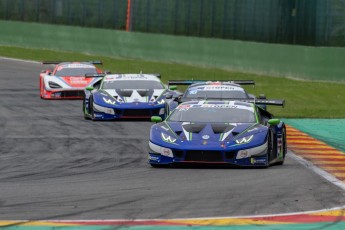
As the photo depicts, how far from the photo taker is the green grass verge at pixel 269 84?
105 feet

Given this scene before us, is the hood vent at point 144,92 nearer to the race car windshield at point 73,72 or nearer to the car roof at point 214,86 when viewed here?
the car roof at point 214,86

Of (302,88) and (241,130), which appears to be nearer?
(241,130)

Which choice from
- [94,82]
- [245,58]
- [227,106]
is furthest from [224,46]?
[227,106]

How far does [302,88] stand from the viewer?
39219 millimetres

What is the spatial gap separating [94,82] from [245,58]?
15.1 m

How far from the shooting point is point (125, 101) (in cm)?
2755

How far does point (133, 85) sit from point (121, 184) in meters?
12.9

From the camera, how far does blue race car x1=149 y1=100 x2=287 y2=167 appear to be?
58.4 feet

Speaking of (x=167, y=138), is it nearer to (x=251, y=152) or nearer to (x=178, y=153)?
(x=178, y=153)

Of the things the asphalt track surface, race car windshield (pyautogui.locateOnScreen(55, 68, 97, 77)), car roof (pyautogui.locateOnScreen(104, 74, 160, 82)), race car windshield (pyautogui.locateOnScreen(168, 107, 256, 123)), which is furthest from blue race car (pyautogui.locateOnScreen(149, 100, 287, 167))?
race car windshield (pyautogui.locateOnScreen(55, 68, 97, 77))

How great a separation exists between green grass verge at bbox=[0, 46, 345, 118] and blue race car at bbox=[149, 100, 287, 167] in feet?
36.5

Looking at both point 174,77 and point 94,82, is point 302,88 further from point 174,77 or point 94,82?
point 94,82

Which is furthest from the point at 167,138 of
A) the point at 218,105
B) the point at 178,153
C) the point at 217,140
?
the point at 218,105

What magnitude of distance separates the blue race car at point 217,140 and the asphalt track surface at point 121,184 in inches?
8.0
